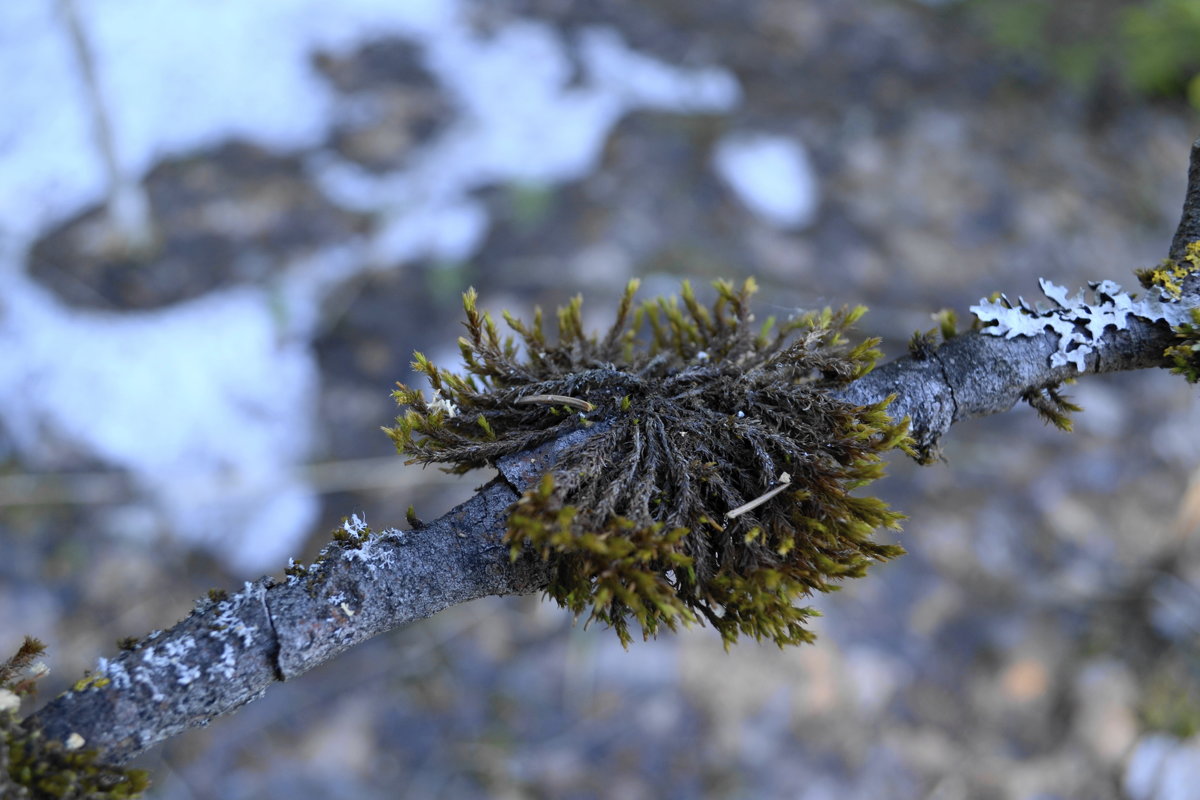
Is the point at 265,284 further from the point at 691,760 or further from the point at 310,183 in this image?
the point at 691,760

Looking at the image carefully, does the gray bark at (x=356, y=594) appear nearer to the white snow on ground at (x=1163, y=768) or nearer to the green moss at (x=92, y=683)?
the green moss at (x=92, y=683)

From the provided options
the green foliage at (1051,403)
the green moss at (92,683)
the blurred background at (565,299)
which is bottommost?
the green moss at (92,683)

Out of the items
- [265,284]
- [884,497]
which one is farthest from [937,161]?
[265,284]

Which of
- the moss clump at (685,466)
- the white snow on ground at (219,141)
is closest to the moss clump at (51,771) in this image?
the moss clump at (685,466)

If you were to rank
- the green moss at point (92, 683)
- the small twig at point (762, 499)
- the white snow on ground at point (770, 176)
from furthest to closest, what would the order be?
the white snow on ground at point (770, 176) → the small twig at point (762, 499) → the green moss at point (92, 683)

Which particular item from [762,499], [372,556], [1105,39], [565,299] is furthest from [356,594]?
[1105,39]

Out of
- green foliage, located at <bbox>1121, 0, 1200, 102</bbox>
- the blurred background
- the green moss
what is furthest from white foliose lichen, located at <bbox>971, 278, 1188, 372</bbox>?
green foliage, located at <bbox>1121, 0, 1200, 102</bbox>
